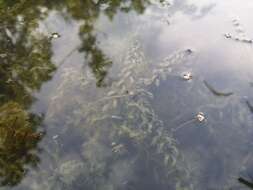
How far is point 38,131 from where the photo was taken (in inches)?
159

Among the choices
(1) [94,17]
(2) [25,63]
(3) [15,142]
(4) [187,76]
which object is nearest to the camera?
(3) [15,142]

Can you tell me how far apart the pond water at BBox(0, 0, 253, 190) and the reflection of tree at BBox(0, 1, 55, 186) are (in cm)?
1

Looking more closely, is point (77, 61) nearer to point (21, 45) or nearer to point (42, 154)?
point (21, 45)

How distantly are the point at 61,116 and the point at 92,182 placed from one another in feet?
3.16

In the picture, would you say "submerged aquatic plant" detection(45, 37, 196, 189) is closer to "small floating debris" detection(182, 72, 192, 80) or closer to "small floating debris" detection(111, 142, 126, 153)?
"small floating debris" detection(111, 142, 126, 153)

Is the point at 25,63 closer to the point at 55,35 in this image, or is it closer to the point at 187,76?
the point at 55,35

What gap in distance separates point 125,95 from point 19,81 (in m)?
1.27

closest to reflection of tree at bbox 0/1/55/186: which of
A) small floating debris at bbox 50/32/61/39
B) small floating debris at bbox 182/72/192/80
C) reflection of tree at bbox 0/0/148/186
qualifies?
reflection of tree at bbox 0/0/148/186

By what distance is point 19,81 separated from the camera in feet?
15.1

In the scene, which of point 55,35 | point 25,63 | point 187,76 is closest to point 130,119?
point 187,76

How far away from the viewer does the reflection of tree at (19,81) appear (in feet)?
12.3

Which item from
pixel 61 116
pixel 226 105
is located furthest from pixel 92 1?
pixel 226 105

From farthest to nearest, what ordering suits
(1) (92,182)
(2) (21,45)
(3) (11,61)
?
(2) (21,45) → (3) (11,61) → (1) (92,182)

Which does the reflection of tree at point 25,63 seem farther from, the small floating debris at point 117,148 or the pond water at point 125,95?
the small floating debris at point 117,148
